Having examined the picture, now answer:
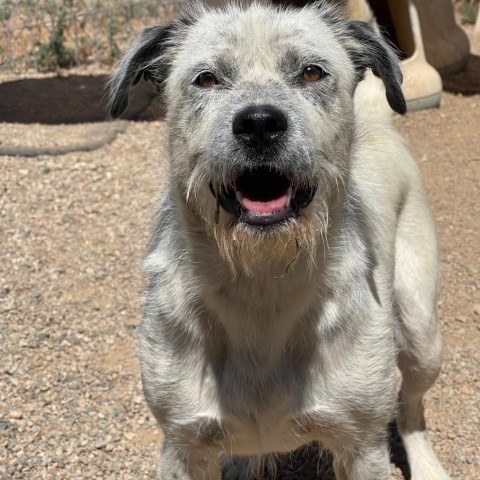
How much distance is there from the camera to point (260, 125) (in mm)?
2666

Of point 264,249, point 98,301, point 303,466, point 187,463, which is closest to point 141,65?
point 264,249

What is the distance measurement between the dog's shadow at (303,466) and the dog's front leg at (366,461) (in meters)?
0.84

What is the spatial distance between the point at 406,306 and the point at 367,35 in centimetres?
123

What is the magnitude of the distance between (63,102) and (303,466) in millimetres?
4945

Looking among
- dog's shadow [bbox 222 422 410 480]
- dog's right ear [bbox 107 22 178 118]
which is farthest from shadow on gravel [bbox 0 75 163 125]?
dog's right ear [bbox 107 22 178 118]

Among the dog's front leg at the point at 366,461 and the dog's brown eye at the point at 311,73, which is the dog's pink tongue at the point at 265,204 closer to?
the dog's brown eye at the point at 311,73

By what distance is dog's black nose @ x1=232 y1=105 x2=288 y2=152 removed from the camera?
266 cm

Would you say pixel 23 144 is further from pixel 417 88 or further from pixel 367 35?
pixel 367 35

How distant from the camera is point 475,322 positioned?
203 inches

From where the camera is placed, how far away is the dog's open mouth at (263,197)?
2.76 meters

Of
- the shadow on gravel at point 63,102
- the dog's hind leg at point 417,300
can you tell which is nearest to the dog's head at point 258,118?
the dog's hind leg at point 417,300

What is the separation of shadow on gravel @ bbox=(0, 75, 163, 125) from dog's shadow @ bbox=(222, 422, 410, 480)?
3993 millimetres

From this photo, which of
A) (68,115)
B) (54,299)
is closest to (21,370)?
(54,299)

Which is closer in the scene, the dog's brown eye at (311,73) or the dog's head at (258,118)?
the dog's head at (258,118)
